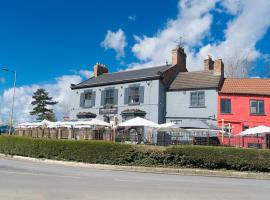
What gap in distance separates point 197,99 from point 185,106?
1.51m

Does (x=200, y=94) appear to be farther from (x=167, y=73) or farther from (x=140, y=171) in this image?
(x=140, y=171)

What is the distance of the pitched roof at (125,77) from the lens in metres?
38.6

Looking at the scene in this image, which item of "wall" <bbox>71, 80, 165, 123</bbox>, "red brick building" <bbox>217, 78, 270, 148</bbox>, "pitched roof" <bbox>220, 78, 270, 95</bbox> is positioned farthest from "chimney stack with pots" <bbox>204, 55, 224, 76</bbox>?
"wall" <bbox>71, 80, 165, 123</bbox>

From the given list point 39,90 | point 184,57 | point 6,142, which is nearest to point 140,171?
point 6,142

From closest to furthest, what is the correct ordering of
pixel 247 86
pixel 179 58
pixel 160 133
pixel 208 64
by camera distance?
pixel 160 133 → pixel 247 86 → pixel 208 64 → pixel 179 58

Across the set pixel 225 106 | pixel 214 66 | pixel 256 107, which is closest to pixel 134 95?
pixel 214 66

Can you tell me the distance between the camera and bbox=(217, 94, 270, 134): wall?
111 ft

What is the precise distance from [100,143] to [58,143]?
3617 millimetres

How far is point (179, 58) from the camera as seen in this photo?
42188 millimetres

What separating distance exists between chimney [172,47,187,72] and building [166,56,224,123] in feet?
9.50

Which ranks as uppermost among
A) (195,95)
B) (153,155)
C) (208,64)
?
(208,64)

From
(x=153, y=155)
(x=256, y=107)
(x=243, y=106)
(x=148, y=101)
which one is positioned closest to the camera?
(x=153, y=155)

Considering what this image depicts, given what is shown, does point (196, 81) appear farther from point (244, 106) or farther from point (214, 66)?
point (244, 106)

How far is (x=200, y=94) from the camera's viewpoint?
36281 mm
